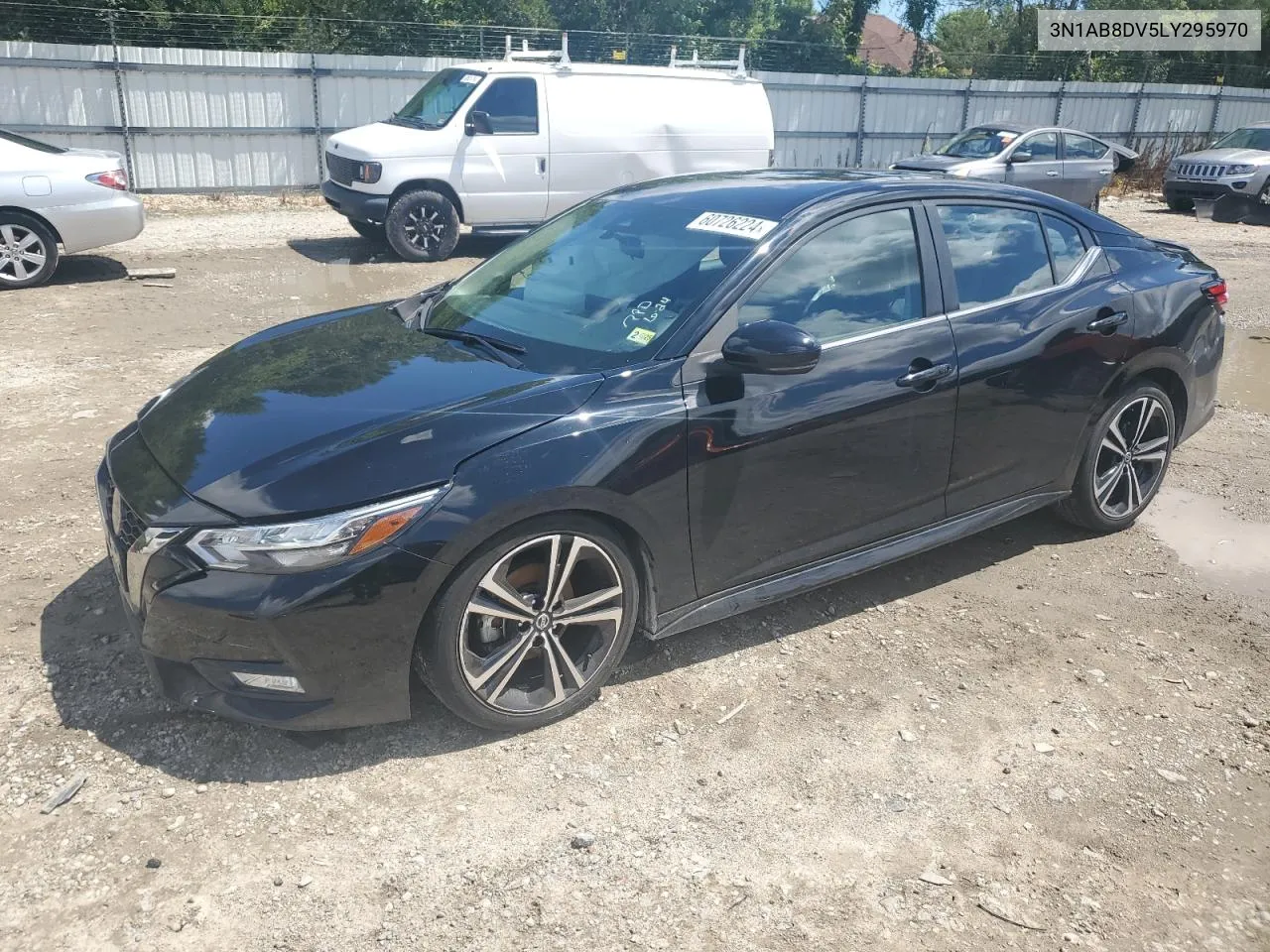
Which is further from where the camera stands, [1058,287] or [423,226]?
[423,226]

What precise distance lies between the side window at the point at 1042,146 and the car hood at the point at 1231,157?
164 inches

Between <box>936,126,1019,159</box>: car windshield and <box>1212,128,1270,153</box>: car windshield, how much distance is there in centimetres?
590

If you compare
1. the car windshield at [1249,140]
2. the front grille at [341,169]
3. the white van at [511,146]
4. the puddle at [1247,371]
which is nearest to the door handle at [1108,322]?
the puddle at [1247,371]

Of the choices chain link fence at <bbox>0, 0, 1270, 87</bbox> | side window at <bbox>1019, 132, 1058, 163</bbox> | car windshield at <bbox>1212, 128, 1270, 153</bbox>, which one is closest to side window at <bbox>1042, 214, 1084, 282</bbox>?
side window at <bbox>1019, 132, 1058, 163</bbox>

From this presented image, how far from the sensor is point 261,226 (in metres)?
14.7

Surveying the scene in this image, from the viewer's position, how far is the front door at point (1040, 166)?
624 inches

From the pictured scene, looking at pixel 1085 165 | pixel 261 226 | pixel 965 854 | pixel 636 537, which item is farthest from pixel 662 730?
pixel 1085 165

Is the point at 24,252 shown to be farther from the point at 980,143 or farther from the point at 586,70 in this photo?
the point at 980,143

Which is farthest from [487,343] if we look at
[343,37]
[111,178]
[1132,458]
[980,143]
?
[343,37]

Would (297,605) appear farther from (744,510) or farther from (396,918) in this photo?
(744,510)

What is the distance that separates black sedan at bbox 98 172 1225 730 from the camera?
3.07 meters

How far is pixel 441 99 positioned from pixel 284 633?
1086 cm

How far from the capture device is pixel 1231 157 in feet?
60.4

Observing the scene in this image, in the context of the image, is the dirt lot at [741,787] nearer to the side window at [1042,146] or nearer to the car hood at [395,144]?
the car hood at [395,144]
